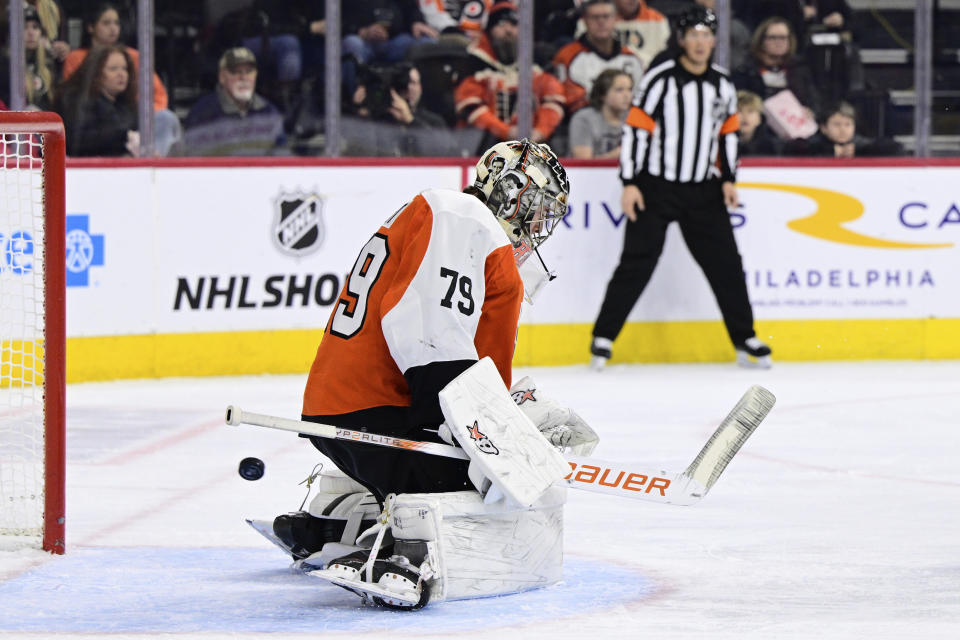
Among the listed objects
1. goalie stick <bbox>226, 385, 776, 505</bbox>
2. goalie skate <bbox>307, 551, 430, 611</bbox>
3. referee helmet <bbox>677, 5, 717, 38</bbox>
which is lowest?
goalie skate <bbox>307, 551, 430, 611</bbox>

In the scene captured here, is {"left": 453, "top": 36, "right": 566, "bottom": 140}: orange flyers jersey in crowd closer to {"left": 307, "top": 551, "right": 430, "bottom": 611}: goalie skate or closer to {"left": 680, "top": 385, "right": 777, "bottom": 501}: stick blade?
{"left": 680, "top": 385, "right": 777, "bottom": 501}: stick blade

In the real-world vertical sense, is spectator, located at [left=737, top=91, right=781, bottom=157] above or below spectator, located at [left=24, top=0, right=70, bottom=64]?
below

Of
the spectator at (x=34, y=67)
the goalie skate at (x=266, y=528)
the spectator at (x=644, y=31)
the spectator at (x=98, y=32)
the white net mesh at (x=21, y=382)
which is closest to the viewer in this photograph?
the goalie skate at (x=266, y=528)

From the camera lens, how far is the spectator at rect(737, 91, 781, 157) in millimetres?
7016

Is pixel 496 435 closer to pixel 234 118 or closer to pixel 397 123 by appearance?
pixel 234 118

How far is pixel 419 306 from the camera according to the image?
9.29 feet

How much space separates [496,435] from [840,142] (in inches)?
178

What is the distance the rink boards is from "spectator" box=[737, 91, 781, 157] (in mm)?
99

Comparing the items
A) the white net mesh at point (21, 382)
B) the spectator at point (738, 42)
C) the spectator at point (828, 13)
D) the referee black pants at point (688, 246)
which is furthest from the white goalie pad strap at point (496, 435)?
the spectator at point (828, 13)

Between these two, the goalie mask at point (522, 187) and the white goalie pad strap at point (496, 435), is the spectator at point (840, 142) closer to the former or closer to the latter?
the goalie mask at point (522, 187)

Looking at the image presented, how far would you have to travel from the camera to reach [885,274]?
7020mm

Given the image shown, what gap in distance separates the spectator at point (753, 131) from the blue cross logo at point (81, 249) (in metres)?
2.63

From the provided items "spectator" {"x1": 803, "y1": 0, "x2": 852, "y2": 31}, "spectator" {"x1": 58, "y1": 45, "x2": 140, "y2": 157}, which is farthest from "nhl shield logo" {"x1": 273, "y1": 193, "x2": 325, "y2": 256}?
"spectator" {"x1": 803, "y1": 0, "x2": 852, "y2": 31}

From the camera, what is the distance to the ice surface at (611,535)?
2838 millimetres
